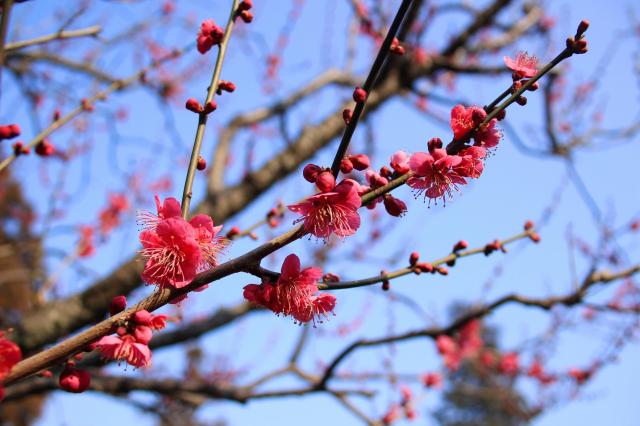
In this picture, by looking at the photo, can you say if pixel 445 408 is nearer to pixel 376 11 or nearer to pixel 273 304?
pixel 376 11

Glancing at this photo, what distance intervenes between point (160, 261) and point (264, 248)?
286 mm

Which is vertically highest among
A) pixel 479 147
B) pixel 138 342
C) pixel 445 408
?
pixel 445 408

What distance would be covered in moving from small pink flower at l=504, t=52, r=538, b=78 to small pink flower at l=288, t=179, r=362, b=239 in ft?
1.59

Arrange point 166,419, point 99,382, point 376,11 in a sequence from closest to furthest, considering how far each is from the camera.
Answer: point 99,382, point 166,419, point 376,11

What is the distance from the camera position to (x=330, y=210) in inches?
46.5

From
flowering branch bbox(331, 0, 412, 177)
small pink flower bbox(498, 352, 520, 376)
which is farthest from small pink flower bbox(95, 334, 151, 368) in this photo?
small pink flower bbox(498, 352, 520, 376)

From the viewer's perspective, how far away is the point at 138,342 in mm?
1073

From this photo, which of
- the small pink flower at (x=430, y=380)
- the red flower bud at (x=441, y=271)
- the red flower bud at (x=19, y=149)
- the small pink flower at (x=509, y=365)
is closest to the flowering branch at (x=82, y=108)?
the red flower bud at (x=19, y=149)

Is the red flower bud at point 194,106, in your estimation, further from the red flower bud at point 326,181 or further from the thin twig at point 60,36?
the thin twig at point 60,36

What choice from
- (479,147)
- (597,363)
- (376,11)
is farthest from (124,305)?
(597,363)

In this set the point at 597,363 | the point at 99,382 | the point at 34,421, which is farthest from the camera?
the point at 34,421

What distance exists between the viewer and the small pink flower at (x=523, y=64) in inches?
48.3

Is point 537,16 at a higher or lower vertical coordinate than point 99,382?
higher

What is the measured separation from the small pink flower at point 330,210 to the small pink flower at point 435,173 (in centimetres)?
Result: 15
